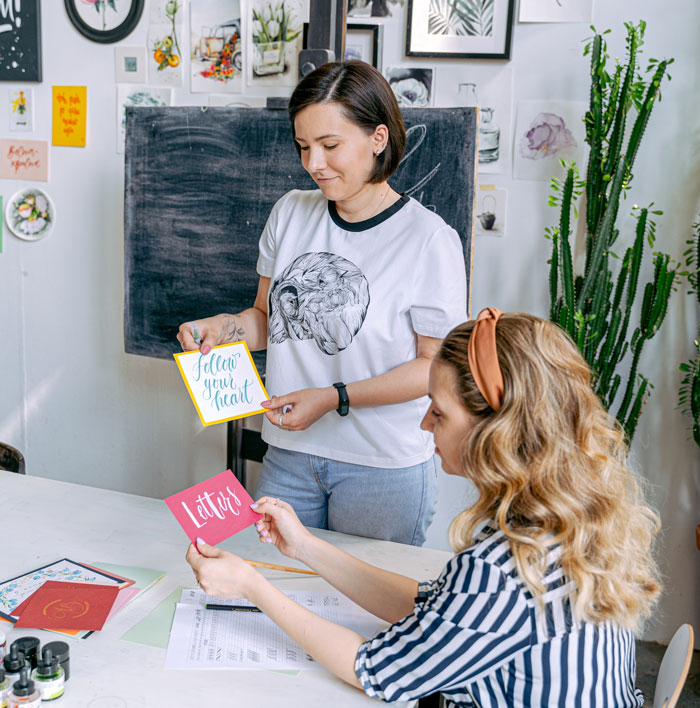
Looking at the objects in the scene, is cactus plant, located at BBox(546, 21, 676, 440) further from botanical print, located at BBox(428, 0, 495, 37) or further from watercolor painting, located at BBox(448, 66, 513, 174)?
botanical print, located at BBox(428, 0, 495, 37)

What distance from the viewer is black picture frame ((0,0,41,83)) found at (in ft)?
9.32

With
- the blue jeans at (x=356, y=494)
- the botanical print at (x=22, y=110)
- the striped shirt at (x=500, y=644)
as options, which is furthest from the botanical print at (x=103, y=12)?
the striped shirt at (x=500, y=644)

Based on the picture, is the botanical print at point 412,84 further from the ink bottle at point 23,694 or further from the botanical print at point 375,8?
the ink bottle at point 23,694

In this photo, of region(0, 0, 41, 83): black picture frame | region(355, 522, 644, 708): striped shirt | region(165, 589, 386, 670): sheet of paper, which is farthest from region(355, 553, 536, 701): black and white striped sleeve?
region(0, 0, 41, 83): black picture frame

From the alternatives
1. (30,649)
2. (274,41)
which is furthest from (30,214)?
(30,649)

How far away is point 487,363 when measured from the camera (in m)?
1.00

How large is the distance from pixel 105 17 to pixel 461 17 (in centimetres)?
130

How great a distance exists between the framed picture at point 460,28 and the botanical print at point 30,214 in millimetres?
1557

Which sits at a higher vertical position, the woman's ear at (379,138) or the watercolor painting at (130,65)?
the watercolor painting at (130,65)

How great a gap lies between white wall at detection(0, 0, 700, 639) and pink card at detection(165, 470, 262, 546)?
1387 mm

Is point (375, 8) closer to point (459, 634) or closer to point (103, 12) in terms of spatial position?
point (103, 12)

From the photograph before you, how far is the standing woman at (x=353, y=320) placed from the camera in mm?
1547

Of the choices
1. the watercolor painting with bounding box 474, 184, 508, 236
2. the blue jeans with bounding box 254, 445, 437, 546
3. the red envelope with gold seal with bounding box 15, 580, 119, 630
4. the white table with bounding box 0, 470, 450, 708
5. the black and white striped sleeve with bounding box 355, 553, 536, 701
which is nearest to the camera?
the black and white striped sleeve with bounding box 355, 553, 536, 701

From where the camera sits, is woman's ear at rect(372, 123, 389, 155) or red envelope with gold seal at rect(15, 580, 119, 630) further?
woman's ear at rect(372, 123, 389, 155)
